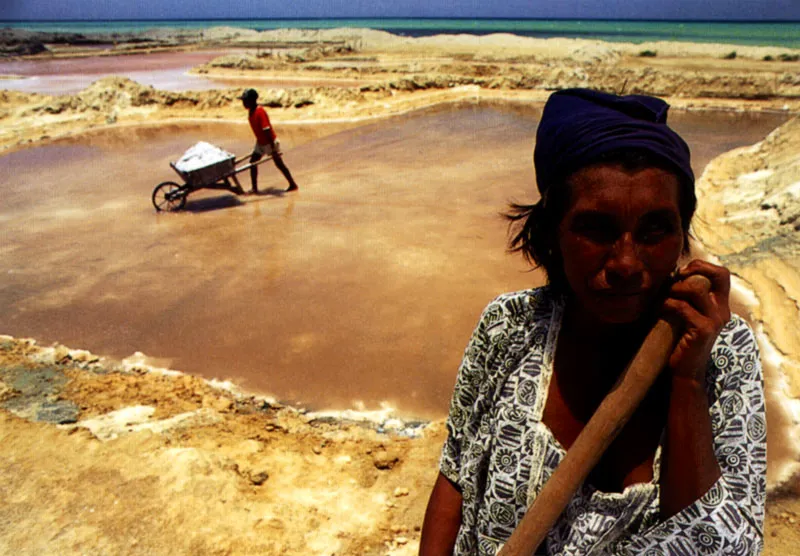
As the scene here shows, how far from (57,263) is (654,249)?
6.50 m

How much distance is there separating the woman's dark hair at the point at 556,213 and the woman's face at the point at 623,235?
1cm

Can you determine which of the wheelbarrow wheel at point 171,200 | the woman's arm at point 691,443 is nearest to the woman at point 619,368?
the woman's arm at point 691,443

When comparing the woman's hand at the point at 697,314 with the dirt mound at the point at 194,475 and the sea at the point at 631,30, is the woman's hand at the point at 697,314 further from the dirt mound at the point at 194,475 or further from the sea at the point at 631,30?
the sea at the point at 631,30

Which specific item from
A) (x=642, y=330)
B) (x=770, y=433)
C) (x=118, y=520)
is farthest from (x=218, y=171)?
(x=642, y=330)

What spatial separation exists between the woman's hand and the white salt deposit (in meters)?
7.54

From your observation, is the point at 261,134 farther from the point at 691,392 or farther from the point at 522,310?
the point at 691,392

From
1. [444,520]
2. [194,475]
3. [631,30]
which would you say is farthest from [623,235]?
[631,30]

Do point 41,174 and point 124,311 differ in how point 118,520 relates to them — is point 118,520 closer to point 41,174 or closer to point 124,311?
point 124,311

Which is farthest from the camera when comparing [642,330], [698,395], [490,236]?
[490,236]

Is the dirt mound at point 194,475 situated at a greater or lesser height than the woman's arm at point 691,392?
lesser

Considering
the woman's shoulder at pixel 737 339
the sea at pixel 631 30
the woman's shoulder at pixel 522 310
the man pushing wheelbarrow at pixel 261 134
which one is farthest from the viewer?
the sea at pixel 631 30

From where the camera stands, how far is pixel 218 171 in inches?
311

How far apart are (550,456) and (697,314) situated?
1.19 ft

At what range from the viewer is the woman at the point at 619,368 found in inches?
36.8
